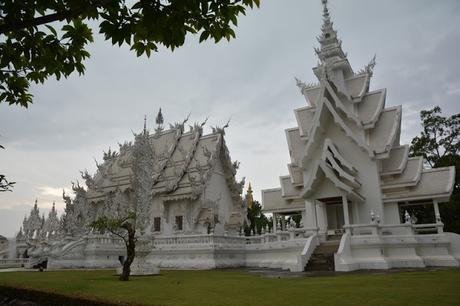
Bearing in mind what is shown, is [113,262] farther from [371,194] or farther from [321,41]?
[321,41]

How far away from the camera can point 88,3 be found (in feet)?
12.4

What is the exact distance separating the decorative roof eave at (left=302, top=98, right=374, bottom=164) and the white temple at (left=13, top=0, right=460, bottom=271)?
0.07m

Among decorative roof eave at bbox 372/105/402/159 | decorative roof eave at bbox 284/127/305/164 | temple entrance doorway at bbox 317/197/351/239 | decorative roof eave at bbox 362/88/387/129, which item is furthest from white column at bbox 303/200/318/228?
decorative roof eave at bbox 362/88/387/129

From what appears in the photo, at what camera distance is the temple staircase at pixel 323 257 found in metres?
15.6

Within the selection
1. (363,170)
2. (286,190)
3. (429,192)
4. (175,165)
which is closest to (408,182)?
(429,192)

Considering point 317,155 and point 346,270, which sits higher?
point 317,155

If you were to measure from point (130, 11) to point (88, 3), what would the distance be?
431 mm

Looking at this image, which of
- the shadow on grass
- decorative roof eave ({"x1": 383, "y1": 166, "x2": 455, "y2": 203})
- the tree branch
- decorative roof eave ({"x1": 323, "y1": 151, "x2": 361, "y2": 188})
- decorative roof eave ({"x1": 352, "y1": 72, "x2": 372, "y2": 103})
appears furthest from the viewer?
decorative roof eave ({"x1": 352, "y1": 72, "x2": 372, "y2": 103})

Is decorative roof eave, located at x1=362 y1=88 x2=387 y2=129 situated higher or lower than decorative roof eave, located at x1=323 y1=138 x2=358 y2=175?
higher

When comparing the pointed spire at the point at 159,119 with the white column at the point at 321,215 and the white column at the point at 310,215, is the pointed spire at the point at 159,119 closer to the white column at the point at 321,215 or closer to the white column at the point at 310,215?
the white column at the point at 310,215

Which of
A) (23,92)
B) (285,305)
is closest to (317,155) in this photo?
(285,305)

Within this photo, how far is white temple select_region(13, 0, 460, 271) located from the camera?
16.5m

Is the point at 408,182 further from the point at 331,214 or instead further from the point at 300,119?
the point at 300,119

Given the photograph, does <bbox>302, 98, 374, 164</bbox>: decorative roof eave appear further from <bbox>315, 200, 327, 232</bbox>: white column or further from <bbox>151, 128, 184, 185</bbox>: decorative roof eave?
<bbox>151, 128, 184, 185</bbox>: decorative roof eave
